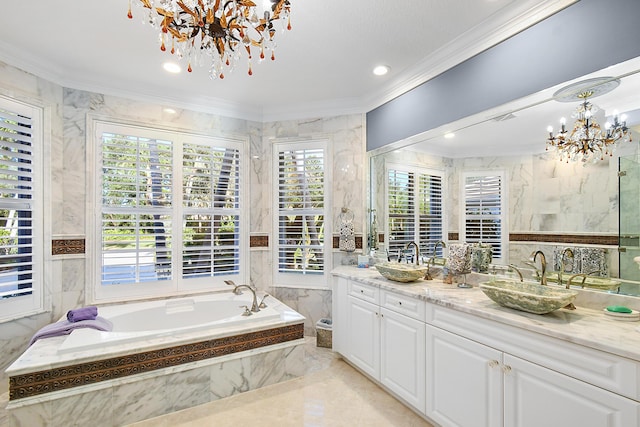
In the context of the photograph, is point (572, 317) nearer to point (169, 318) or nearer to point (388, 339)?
point (388, 339)

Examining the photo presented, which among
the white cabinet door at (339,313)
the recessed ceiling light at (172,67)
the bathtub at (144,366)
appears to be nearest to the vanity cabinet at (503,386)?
the white cabinet door at (339,313)

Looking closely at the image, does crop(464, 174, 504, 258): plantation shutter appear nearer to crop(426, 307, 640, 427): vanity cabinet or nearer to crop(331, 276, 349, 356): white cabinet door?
crop(426, 307, 640, 427): vanity cabinet

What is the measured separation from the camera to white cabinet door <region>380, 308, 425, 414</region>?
6.93ft

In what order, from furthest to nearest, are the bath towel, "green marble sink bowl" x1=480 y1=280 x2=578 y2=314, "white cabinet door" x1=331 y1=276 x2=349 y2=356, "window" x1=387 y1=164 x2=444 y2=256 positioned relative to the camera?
"white cabinet door" x1=331 y1=276 x2=349 y2=356, "window" x1=387 y1=164 x2=444 y2=256, the bath towel, "green marble sink bowl" x1=480 y1=280 x2=578 y2=314

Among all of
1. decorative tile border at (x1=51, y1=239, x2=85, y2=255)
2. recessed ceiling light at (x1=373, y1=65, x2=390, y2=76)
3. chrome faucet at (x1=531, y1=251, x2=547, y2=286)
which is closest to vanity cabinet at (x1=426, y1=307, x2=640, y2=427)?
chrome faucet at (x1=531, y1=251, x2=547, y2=286)

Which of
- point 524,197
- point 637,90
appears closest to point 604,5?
point 637,90

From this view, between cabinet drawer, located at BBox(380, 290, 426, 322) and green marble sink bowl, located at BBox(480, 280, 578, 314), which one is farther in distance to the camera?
cabinet drawer, located at BBox(380, 290, 426, 322)

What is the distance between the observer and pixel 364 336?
2.68 m

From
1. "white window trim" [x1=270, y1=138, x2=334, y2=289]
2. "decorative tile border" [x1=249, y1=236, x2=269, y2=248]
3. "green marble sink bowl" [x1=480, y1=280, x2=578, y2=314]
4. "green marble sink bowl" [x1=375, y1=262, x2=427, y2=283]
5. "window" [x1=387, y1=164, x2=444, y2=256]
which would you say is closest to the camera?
"green marble sink bowl" [x1=480, y1=280, x2=578, y2=314]

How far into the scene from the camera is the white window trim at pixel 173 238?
3.05 metres

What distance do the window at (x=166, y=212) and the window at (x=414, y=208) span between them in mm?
1833

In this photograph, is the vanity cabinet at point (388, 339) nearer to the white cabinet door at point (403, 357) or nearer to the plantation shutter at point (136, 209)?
the white cabinet door at point (403, 357)

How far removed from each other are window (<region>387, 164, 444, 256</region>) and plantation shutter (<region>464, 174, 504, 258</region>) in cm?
24

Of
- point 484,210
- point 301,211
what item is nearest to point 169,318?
point 301,211
